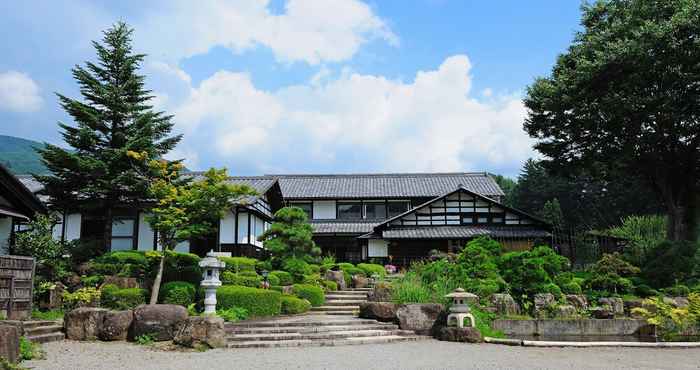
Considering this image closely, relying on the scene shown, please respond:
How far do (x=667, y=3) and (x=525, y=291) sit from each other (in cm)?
1429

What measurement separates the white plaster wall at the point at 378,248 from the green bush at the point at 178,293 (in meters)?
15.7

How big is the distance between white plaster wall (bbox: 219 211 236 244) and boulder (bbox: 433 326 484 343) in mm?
12985

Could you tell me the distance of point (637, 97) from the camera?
841 inches

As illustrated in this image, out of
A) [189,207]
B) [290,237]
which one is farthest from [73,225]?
[189,207]

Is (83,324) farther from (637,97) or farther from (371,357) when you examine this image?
(637,97)

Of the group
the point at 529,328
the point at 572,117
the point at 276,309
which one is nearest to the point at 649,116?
the point at 572,117

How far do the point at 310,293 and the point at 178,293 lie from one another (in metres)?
4.17

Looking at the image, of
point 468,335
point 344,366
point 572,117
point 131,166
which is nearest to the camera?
point 344,366

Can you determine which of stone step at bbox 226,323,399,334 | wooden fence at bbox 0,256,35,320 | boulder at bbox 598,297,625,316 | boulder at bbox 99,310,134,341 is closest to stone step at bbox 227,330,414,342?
stone step at bbox 226,323,399,334

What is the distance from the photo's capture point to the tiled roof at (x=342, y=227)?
30.9 metres

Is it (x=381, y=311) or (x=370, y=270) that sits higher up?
(x=370, y=270)

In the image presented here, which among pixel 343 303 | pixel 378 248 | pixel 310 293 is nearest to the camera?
pixel 310 293

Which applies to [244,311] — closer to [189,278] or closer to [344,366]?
[189,278]

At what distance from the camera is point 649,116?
21.9 metres
